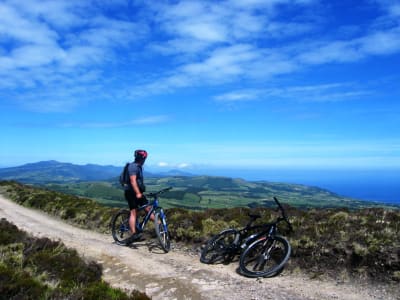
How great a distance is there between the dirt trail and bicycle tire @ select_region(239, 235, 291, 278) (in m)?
0.23

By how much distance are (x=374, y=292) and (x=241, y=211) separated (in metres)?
8.17

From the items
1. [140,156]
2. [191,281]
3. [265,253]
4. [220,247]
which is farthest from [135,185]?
[265,253]

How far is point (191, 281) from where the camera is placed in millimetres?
8711

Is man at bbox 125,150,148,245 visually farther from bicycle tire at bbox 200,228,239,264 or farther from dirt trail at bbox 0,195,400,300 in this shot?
bicycle tire at bbox 200,228,239,264

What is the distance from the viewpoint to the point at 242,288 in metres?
8.14

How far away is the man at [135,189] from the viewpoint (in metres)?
12.1

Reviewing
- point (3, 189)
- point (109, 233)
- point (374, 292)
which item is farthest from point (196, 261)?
point (3, 189)

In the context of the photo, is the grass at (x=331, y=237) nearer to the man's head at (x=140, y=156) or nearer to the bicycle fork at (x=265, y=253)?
the bicycle fork at (x=265, y=253)

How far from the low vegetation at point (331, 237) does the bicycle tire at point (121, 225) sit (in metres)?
1.89

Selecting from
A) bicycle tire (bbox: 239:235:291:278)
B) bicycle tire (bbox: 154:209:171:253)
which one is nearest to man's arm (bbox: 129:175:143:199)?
bicycle tire (bbox: 154:209:171:253)

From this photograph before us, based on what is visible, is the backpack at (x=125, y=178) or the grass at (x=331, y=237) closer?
the grass at (x=331, y=237)

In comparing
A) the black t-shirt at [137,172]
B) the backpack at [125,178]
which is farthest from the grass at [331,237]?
the backpack at [125,178]

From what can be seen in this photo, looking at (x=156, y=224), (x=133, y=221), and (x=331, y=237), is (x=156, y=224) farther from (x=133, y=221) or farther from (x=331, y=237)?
(x=331, y=237)

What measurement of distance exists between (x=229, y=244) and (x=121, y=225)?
4.90m
